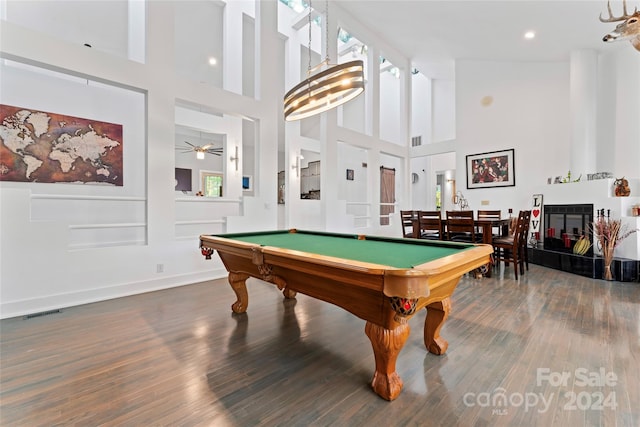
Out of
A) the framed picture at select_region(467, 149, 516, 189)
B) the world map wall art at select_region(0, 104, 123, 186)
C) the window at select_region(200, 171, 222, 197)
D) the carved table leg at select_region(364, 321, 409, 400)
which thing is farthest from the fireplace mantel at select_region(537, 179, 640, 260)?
the window at select_region(200, 171, 222, 197)

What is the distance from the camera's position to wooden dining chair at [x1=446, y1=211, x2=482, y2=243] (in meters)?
4.32

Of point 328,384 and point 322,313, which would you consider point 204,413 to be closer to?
point 328,384

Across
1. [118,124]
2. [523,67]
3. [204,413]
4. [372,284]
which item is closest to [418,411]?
[372,284]

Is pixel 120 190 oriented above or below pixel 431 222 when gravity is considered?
above

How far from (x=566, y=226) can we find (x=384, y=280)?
19.1ft

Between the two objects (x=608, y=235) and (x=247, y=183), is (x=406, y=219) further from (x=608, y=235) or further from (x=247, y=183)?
(x=247, y=183)

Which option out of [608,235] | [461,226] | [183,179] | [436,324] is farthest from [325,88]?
[183,179]

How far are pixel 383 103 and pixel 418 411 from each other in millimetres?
10320

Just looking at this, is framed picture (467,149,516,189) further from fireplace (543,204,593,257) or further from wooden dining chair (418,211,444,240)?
wooden dining chair (418,211,444,240)

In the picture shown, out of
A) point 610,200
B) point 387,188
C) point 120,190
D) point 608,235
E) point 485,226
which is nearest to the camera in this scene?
point 608,235

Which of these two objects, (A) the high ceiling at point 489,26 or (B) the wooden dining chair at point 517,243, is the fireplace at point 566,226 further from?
(A) the high ceiling at point 489,26

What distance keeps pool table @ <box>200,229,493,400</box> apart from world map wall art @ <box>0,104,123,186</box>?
4007 millimetres

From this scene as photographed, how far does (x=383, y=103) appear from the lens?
1026 cm

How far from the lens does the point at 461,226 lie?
4430mm
